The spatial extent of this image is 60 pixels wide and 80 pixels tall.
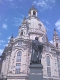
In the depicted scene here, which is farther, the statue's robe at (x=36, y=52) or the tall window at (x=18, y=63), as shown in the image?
the tall window at (x=18, y=63)

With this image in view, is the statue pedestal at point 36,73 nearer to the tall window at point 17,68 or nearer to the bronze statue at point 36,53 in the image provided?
the bronze statue at point 36,53

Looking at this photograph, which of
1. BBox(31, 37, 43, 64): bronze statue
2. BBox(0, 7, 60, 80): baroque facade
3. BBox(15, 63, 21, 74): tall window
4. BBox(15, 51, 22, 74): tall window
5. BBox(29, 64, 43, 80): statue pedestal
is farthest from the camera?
BBox(15, 51, 22, 74): tall window

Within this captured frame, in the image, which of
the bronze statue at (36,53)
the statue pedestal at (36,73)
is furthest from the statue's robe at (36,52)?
the statue pedestal at (36,73)

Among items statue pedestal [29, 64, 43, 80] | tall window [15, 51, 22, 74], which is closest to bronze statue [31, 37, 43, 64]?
statue pedestal [29, 64, 43, 80]

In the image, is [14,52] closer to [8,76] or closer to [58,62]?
[8,76]

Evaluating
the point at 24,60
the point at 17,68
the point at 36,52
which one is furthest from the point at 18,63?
the point at 36,52

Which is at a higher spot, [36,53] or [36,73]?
[36,53]

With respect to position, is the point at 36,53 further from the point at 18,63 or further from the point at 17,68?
the point at 18,63

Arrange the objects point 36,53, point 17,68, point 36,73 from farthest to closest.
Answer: point 17,68
point 36,53
point 36,73

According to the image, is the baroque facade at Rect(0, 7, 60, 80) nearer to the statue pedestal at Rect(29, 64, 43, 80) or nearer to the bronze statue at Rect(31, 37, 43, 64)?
the bronze statue at Rect(31, 37, 43, 64)

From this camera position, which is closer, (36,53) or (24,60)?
(36,53)

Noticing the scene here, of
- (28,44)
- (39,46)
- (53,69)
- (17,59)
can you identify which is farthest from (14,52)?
(39,46)

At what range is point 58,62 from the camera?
1842 inches

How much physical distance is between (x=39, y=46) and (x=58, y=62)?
36395 mm
